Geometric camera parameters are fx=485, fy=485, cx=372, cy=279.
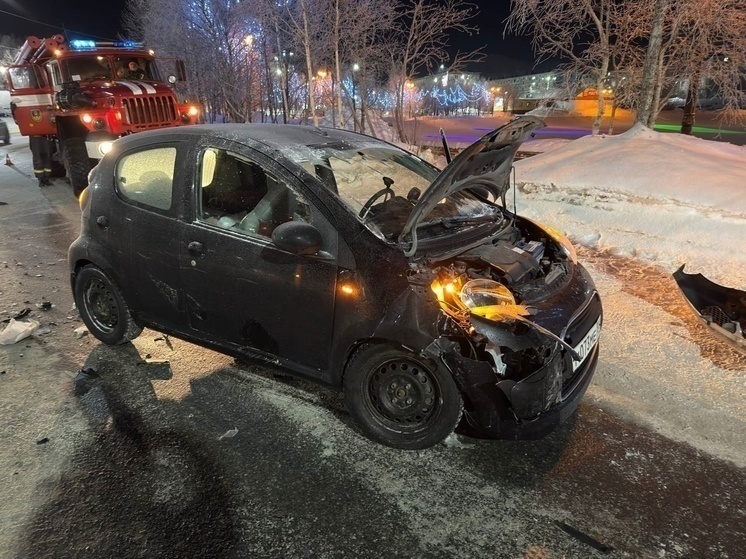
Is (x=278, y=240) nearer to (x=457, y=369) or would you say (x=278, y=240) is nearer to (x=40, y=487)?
(x=457, y=369)

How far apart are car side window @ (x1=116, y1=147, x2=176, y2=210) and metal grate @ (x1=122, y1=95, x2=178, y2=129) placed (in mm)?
7567

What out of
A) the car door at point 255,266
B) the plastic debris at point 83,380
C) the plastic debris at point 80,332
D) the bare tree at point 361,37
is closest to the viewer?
the car door at point 255,266

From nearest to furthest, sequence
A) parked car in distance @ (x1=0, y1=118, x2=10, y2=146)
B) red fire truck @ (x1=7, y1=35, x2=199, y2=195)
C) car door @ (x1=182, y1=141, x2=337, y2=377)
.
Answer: car door @ (x1=182, y1=141, x2=337, y2=377) → red fire truck @ (x1=7, y1=35, x2=199, y2=195) → parked car in distance @ (x1=0, y1=118, x2=10, y2=146)

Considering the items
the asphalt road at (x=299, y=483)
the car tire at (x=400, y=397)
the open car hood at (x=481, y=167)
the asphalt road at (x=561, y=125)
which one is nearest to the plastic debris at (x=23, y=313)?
the asphalt road at (x=299, y=483)

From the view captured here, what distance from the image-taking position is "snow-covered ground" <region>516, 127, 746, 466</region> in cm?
332

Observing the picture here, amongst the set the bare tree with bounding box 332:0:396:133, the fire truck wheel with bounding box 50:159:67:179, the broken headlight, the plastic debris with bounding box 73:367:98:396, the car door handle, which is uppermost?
the bare tree with bounding box 332:0:396:133

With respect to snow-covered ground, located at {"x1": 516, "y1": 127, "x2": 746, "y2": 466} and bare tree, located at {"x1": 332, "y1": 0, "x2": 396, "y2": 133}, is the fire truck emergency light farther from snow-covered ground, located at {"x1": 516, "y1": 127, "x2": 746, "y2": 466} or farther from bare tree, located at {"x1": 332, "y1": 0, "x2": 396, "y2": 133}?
snow-covered ground, located at {"x1": 516, "y1": 127, "x2": 746, "y2": 466}

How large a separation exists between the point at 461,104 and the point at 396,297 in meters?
60.6

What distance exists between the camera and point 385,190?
3.31m

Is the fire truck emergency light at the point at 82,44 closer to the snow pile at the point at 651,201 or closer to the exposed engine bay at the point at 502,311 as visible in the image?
the snow pile at the point at 651,201

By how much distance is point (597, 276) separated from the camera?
5.55 meters

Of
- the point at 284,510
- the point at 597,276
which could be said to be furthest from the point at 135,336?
the point at 597,276

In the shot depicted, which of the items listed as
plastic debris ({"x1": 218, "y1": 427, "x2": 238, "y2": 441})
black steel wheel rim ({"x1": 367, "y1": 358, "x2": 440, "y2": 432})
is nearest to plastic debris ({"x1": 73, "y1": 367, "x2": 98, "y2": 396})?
plastic debris ({"x1": 218, "y1": 427, "x2": 238, "y2": 441})

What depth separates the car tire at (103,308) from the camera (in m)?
3.87
